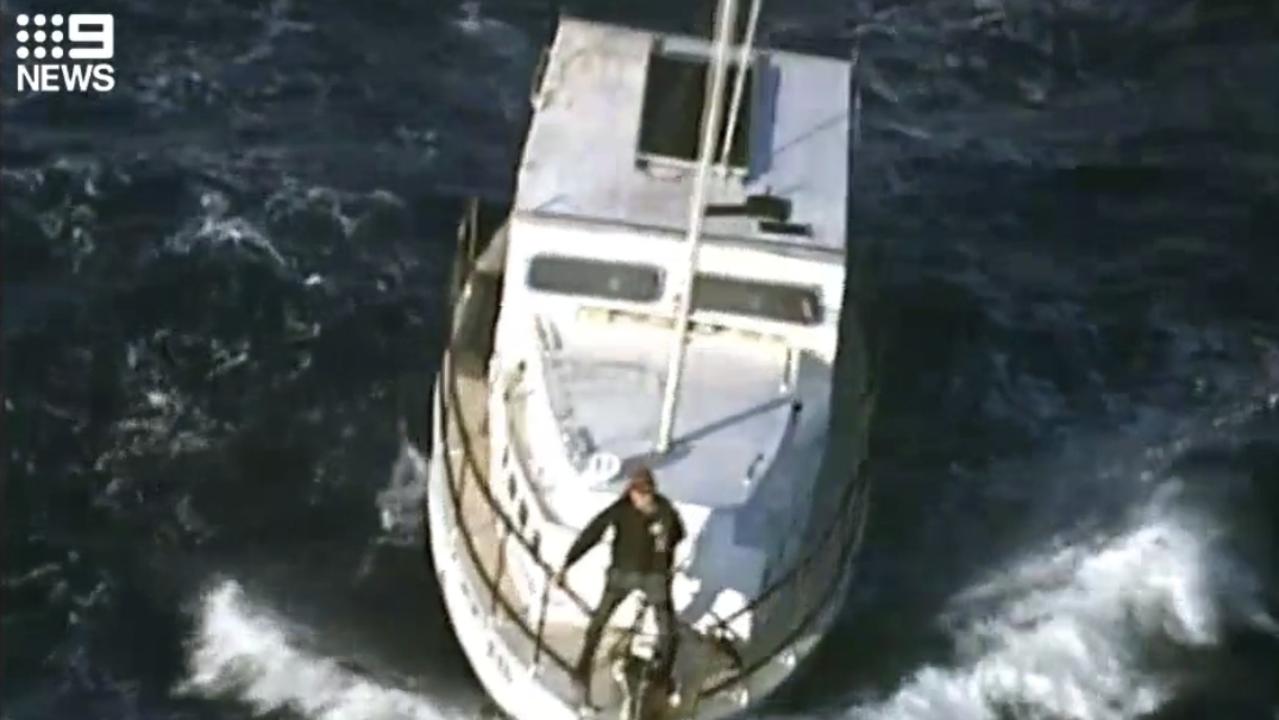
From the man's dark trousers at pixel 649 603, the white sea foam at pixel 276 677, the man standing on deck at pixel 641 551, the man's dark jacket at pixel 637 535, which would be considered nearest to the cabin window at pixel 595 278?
the man standing on deck at pixel 641 551

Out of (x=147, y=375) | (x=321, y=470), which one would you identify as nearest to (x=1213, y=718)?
(x=321, y=470)

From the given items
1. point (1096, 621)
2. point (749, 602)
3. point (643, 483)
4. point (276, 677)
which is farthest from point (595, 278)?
point (1096, 621)

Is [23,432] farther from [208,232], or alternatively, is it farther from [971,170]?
[971,170]

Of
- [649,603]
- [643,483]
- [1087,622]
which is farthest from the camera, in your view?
[1087,622]

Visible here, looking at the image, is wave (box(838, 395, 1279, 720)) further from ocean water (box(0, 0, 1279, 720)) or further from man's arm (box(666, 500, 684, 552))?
man's arm (box(666, 500, 684, 552))

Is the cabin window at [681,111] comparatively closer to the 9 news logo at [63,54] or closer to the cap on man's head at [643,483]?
the cap on man's head at [643,483]

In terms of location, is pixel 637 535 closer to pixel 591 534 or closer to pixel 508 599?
A: pixel 591 534
